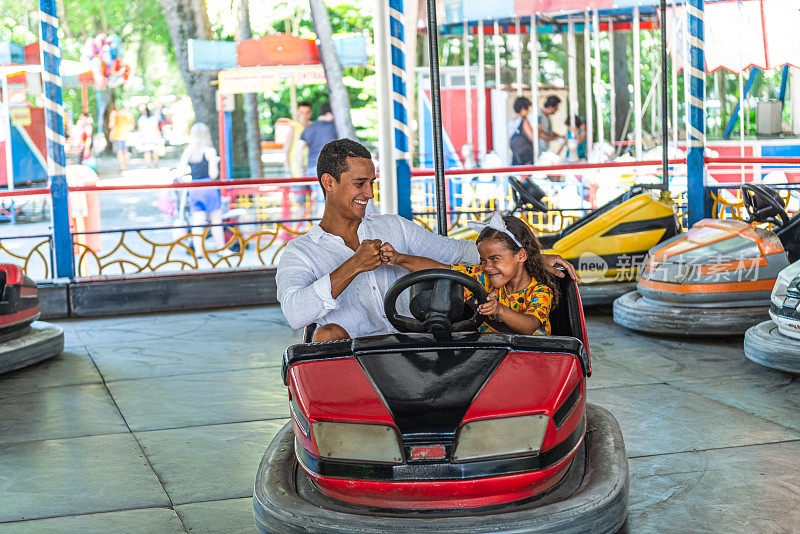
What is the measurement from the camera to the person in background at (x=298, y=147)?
8.62 metres

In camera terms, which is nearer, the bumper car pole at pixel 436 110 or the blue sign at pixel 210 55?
the bumper car pole at pixel 436 110

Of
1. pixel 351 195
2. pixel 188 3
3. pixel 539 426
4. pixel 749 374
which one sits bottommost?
pixel 749 374

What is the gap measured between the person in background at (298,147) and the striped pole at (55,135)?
3.03 meters

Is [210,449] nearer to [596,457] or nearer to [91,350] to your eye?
[596,457]

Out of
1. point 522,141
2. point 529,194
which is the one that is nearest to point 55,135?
point 529,194

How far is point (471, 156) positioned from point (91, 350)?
23.1 ft

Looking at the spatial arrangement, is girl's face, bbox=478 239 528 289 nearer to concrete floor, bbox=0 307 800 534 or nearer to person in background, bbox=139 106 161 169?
concrete floor, bbox=0 307 800 534

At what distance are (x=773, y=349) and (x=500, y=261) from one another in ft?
4.92

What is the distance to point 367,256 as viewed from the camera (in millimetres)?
2121

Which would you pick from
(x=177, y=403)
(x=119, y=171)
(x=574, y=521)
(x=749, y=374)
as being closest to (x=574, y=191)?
(x=749, y=374)

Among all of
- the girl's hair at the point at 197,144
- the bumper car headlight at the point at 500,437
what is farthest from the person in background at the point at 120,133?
the bumper car headlight at the point at 500,437

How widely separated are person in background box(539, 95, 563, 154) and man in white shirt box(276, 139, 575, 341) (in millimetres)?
7935

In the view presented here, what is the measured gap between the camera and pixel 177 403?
330 centimetres

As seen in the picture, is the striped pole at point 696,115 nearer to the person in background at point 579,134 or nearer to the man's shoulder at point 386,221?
the man's shoulder at point 386,221
